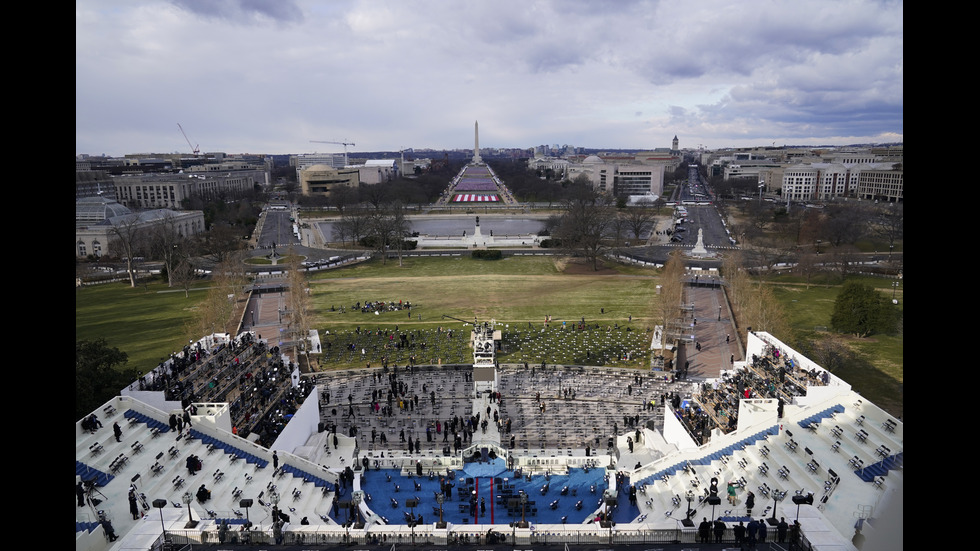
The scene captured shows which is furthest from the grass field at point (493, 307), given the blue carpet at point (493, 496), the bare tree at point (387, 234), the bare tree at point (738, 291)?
the blue carpet at point (493, 496)

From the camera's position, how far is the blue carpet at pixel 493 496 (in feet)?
64.2

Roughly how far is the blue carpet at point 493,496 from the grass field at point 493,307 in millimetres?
14298

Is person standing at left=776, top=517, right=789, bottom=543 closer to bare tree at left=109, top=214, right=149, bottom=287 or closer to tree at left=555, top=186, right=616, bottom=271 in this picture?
tree at left=555, top=186, right=616, bottom=271

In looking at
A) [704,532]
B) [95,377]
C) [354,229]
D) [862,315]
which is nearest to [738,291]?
[862,315]

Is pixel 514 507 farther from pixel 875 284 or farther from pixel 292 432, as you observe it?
pixel 875 284

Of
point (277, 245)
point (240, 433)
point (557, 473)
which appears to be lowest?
point (557, 473)

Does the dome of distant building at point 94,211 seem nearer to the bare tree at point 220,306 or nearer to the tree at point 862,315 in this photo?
the bare tree at point 220,306

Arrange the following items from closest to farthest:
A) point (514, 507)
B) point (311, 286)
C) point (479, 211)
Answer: point (514, 507), point (311, 286), point (479, 211)

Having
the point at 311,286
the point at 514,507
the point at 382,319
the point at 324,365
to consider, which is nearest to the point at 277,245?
the point at 311,286

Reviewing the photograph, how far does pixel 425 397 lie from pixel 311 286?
30474 millimetres

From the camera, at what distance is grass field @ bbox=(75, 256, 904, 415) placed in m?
36.7

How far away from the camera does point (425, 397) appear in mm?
31531

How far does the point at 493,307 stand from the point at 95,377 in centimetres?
2905

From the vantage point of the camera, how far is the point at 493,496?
67.7 feet
